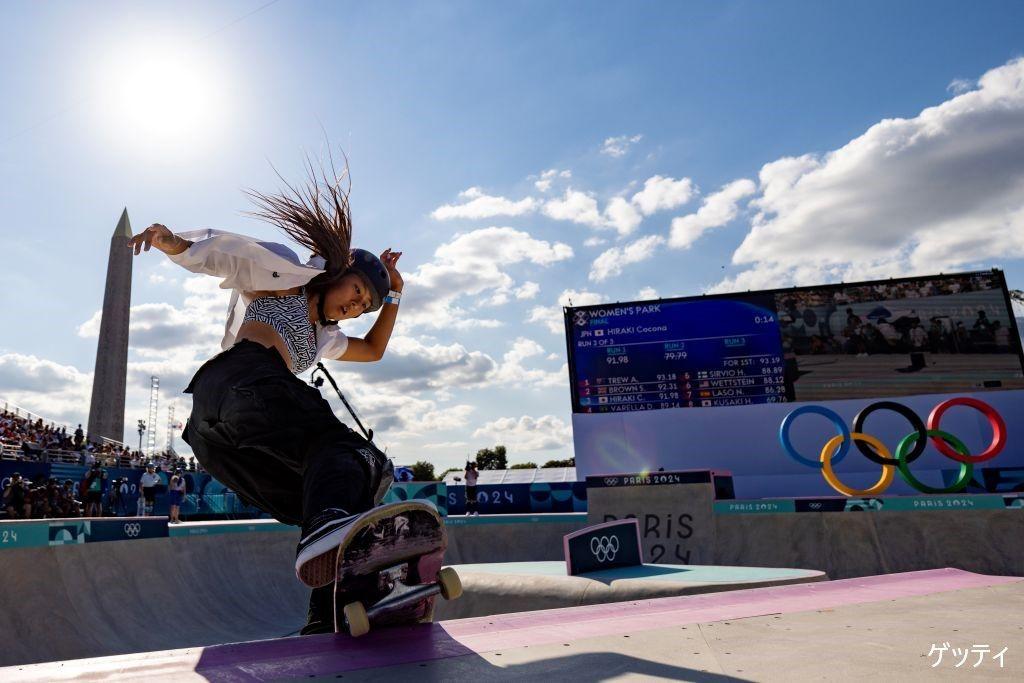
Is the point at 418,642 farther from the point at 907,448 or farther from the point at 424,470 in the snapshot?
the point at 424,470

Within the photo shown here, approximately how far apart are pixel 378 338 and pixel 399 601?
4.75 feet

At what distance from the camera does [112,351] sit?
26.4m

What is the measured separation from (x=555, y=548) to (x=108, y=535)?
906cm

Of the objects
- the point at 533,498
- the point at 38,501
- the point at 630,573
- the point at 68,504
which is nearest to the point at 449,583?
the point at 630,573

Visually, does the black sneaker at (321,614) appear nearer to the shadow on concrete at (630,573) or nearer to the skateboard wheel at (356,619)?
the skateboard wheel at (356,619)

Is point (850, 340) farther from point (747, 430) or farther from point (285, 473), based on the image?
point (285, 473)

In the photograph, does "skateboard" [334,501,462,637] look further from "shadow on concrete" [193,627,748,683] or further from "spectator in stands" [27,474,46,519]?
"spectator in stands" [27,474,46,519]

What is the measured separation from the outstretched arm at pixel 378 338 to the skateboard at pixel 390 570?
3.97 feet

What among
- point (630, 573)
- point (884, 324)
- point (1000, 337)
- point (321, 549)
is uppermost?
point (884, 324)

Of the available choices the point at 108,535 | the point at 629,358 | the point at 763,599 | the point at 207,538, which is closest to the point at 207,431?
the point at 763,599

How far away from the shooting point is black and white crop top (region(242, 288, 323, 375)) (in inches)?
106

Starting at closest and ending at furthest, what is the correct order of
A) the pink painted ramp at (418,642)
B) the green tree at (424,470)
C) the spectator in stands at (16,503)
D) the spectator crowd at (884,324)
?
the pink painted ramp at (418,642) < the spectator in stands at (16,503) < the spectator crowd at (884,324) < the green tree at (424,470)

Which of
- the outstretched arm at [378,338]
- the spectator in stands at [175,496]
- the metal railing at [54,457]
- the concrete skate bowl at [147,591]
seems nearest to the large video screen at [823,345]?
the spectator in stands at [175,496]

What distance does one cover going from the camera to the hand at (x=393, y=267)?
3461 millimetres
